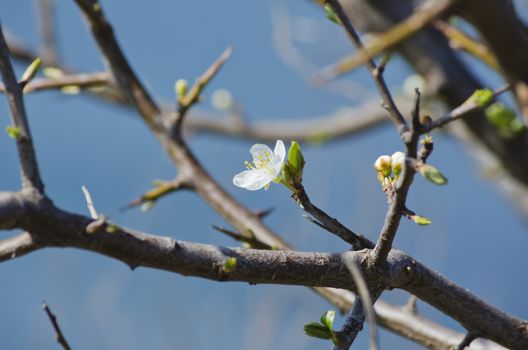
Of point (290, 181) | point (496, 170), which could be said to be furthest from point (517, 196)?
point (290, 181)

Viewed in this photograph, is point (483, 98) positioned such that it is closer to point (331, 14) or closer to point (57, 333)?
point (331, 14)

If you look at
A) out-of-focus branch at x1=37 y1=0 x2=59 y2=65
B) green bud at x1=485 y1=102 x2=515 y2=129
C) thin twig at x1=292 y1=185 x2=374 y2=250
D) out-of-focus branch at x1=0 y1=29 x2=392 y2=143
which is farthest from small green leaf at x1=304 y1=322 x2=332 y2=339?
out-of-focus branch at x1=37 y1=0 x2=59 y2=65

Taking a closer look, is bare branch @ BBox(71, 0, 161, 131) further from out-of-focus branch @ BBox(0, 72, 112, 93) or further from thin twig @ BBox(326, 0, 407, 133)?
thin twig @ BBox(326, 0, 407, 133)

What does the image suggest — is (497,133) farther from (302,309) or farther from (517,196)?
(302,309)

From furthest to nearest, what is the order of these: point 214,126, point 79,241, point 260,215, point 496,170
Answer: point 214,126
point 496,170
point 260,215
point 79,241

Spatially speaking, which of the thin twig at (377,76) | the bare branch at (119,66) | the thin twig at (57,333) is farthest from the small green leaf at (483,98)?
the bare branch at (119,66)

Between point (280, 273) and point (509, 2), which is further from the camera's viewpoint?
point (509, 2)

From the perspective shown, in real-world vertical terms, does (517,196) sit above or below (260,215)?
above

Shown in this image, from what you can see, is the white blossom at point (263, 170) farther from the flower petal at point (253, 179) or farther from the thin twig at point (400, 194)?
the thin twig at point (400, 194)
